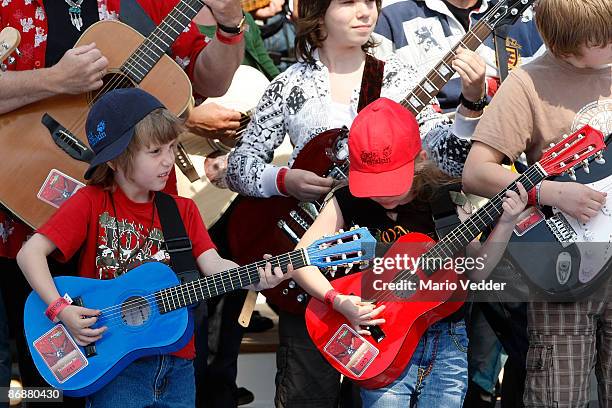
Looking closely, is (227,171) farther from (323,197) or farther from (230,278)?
(230,278)

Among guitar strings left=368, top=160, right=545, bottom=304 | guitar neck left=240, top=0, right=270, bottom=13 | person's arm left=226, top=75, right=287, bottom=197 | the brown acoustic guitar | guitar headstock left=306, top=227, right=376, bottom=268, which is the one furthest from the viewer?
guitar neck left=240, top=0, right=270, bottom=13

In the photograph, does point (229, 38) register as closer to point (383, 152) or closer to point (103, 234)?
point (383, 152)

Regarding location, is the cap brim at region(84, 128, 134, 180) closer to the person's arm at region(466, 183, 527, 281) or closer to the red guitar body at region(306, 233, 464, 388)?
the red guitar body at region(306, 233, 464, 388)

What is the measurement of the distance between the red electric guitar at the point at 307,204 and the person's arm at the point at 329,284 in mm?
170

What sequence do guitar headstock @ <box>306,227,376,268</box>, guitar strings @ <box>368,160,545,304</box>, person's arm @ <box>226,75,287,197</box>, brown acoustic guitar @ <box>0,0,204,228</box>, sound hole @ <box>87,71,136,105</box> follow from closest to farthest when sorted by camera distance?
1. guitar headstock @ <box>306,227,376,268</box>
2. guitar strings @ <box>368,160,545,304</box>
3. brown acoustic guitar @ <box>0,0,204,228</box>
4. sound hole @ <box>87,71,136,105</box>
5. person's arm @ <box>226,75,287,197</box>

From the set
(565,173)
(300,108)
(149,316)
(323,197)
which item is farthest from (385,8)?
(149,316)

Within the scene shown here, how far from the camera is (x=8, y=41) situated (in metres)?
4.15

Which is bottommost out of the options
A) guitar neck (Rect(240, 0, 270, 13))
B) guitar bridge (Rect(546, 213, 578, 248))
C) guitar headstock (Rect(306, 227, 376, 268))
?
guitar headstock (Rect(306, 227, 376, 268))

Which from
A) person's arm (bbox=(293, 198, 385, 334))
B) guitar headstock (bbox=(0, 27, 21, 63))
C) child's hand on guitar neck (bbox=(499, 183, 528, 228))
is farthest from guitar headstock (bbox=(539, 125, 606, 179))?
guitar headstock (bbox=(0, 27, 21, 63))

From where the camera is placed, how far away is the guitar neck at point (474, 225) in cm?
381

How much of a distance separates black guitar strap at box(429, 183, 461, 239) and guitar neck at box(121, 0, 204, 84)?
109 centimetres

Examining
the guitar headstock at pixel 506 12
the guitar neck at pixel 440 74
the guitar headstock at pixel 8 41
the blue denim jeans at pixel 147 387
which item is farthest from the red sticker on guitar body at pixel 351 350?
the guitar headstock at pixel 8 41

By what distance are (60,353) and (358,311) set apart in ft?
3.25

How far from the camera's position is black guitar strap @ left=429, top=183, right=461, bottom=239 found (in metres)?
3.93
